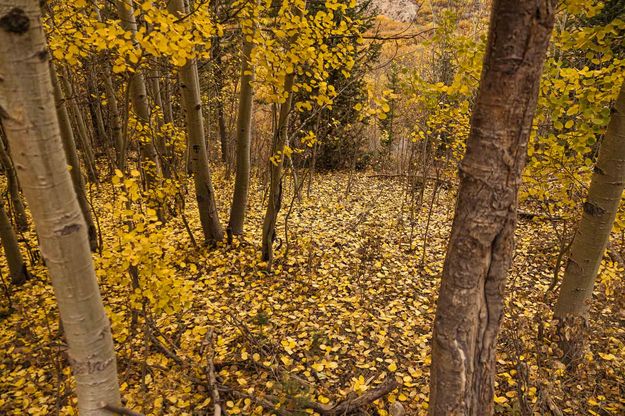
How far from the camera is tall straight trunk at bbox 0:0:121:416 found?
1137 mm

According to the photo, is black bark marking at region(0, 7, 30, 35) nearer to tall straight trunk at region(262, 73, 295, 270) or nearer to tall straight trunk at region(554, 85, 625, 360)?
tall straight trunk at region(262, 73, 295, 270)

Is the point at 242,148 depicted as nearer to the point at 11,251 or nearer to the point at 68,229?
the point at 11,251

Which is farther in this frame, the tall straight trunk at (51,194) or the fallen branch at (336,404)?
the fallen branch at (336,404)

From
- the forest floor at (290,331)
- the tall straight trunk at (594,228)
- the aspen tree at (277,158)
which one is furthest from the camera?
the aspen tree at (277,158)

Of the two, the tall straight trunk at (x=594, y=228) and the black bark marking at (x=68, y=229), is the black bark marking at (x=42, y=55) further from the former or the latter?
the tall straight trunk at (x=594, y=228)

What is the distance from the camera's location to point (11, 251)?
4.65m

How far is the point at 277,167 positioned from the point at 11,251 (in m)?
3.70

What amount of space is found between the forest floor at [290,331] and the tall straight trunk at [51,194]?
112 centimetres

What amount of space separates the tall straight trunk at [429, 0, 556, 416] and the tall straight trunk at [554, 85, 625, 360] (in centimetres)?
187

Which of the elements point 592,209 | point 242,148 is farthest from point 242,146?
point 592,209

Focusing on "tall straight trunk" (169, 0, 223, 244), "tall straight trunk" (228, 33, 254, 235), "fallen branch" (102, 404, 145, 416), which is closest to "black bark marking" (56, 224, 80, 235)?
"fallen branch" (102, 404, 145, 416)

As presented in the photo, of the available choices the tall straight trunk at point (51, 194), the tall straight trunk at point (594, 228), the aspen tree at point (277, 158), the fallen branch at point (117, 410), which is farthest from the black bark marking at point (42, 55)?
the tall straight trunk at point (594, 228)

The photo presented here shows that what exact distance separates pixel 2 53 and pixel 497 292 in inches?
85.5

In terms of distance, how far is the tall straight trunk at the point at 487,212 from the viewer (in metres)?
1.38
